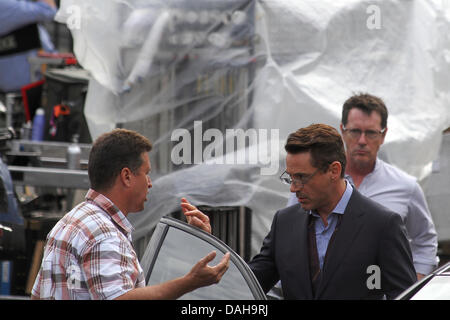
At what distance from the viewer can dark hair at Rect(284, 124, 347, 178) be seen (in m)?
2.79

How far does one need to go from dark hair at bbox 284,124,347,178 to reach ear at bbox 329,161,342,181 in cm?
1

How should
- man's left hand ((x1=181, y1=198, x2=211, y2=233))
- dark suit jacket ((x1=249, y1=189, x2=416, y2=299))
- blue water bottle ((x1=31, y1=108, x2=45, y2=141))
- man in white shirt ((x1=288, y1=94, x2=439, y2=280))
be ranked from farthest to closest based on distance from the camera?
blue water bottle ((x1=31, y1=108, x2=45, y2=141)) < man in white shirt ((x1=288, y1=94, x2=439, y2=280)) < dark suit jacket ((x1=249, y1=189, x2=416, y2=299)) < man's left hand ((x1=181, y1=198, x2=211, y2=233))

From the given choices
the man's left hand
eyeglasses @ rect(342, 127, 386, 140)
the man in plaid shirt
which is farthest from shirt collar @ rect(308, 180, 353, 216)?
eyeglasses @ rect(342, 127, 386, 140)

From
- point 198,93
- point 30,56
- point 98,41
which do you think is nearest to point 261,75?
point 198,93

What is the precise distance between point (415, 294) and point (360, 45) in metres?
2.74

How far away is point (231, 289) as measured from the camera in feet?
7.91

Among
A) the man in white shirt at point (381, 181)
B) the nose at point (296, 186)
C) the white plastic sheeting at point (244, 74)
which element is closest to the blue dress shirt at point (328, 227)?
the nose at point (296, 186)

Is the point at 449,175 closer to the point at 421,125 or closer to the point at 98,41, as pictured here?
the point at 421,125

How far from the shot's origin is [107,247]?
219 centimetres

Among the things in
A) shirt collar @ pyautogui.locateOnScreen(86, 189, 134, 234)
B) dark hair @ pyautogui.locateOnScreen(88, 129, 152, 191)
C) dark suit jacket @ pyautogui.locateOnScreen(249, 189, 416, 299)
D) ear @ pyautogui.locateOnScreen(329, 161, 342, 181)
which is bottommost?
dark suit jacket @ pyautogui.locateOnScreen(249, 189, 416, 299)

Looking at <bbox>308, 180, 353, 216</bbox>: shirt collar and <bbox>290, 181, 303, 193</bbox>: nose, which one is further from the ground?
<bbox>290, 181, 303, 193</bbox>: nose

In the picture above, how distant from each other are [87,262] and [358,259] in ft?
3.46

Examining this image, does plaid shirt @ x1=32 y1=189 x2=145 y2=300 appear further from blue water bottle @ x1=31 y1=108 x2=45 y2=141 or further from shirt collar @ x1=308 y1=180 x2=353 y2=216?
blue water bottle @ x1=31 y1=108 x2=45 y2=141

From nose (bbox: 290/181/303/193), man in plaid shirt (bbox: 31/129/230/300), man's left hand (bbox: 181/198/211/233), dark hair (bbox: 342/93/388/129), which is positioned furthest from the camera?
dark hair (bbox: 342/93/388/129)
